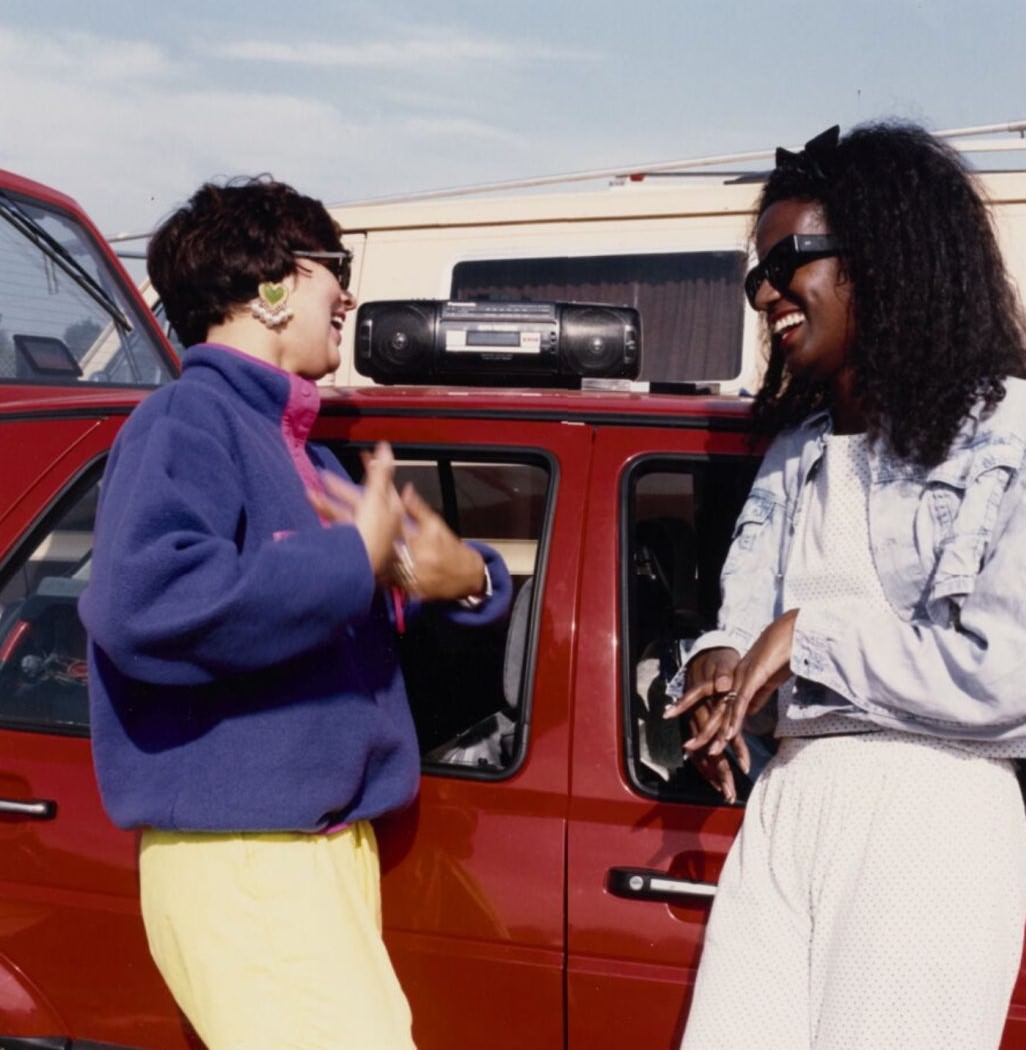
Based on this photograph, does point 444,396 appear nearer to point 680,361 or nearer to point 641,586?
point 641,586

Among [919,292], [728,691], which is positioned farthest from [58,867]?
[919,292]

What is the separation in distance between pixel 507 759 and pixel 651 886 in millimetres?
335

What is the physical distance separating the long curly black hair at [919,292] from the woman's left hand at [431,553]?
0.60m

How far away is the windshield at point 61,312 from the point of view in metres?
4.28

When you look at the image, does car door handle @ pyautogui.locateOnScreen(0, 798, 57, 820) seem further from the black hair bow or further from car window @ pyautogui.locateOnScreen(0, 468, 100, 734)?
the black hair bow

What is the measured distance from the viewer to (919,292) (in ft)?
6.30

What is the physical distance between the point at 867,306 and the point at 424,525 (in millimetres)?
669

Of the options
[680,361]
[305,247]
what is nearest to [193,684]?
[305,247]

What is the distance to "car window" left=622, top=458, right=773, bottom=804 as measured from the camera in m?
2.32

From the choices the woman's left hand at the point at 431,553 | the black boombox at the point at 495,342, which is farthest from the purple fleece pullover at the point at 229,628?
the black boombox at the point at 495,342

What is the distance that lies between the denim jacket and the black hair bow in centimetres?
41

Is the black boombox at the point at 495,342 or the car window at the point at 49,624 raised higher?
the black boombox at the point at 495,342

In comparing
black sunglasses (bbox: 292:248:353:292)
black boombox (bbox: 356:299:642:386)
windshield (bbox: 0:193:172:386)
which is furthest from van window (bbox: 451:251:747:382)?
black sunglasses (bbox: 292:248:353:292)

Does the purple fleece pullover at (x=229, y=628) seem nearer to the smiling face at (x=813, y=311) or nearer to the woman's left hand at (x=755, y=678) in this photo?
the woman's left hand at (x=755, y=678)
